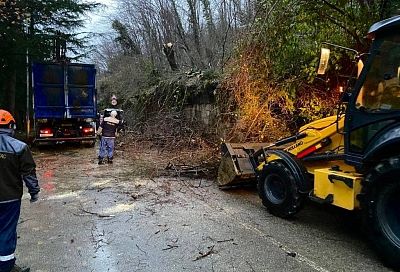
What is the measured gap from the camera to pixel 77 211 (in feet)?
21.9

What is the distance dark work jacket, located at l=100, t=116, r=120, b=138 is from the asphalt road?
3389 millimetres

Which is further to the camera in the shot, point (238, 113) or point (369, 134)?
point (238, 113)

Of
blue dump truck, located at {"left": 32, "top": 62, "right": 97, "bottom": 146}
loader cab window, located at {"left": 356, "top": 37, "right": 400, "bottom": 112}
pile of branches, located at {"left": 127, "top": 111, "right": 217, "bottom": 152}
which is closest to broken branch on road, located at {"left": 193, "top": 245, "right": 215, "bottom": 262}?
loader cab window, located at {"left": 356, "top": 37, "right": 400, "bottom": 112}

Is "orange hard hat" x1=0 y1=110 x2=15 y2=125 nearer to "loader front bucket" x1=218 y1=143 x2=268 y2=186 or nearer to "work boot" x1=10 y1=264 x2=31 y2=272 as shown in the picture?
"work boot" x1=10 y1=264 x2=31 y2=272

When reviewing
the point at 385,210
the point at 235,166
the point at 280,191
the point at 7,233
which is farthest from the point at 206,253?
the point at 235,166

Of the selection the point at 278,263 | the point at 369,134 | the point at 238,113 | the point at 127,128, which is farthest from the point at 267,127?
the point at 127,128

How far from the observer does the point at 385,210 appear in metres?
4.24

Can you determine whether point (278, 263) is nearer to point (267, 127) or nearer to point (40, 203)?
point (40, 203)

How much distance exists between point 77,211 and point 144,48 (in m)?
19.1

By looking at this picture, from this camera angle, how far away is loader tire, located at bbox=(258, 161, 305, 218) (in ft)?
18.7

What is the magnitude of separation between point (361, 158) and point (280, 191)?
161 centimetres

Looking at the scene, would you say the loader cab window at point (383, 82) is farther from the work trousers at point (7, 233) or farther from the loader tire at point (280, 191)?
the work trousers at point (7, 233)

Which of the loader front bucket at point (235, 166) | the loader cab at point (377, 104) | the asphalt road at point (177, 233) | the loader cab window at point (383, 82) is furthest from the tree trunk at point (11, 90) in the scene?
the loader cab window at point (383, 82)

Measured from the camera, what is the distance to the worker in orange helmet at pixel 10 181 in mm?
4098
